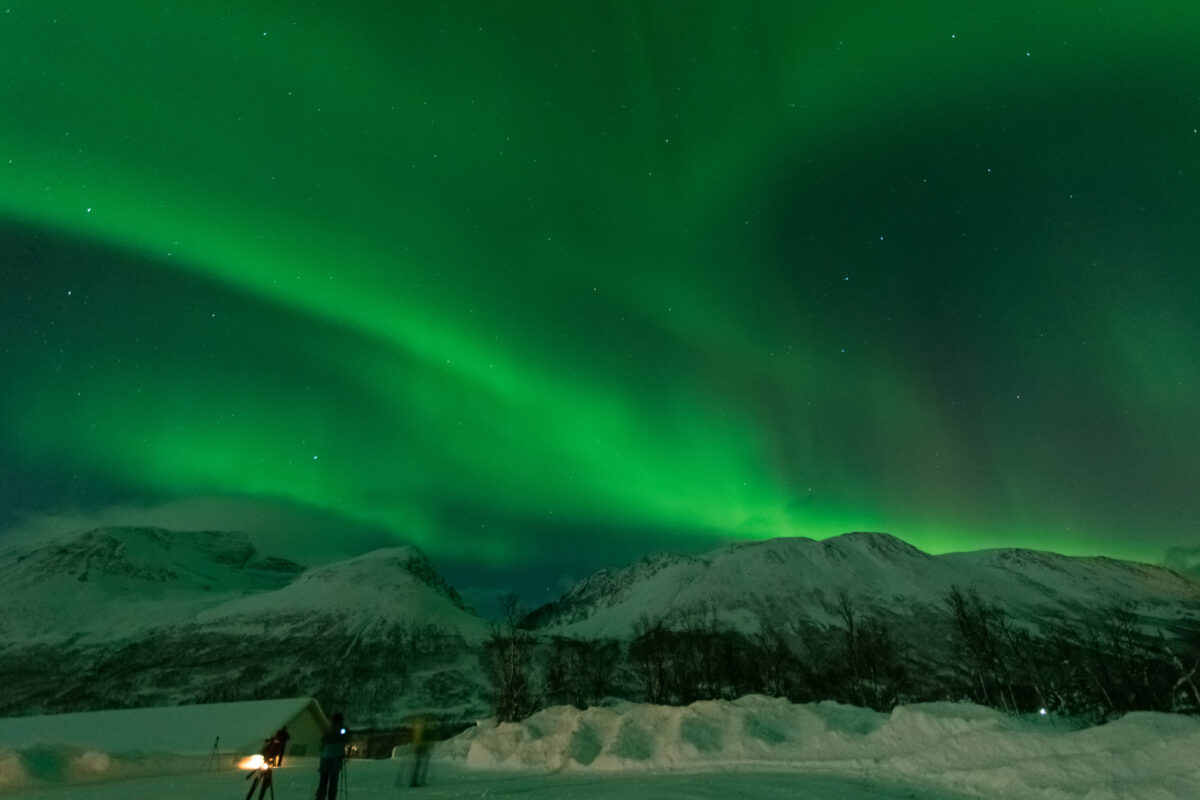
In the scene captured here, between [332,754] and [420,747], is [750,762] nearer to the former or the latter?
[420,747]

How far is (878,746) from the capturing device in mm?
30156

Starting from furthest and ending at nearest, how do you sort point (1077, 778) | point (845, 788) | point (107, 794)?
point (107, 794) < point (845, 788) < point (1077, 778)

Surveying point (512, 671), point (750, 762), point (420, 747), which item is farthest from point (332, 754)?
point (512, 671)

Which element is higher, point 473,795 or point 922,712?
point 922,712

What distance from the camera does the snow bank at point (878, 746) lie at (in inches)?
728

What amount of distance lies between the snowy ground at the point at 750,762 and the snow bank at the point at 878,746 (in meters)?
0.07

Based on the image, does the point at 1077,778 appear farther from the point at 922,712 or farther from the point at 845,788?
the point at 922,712

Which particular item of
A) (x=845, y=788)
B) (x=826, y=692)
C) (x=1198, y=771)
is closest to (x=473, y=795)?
(x=845, y=788)

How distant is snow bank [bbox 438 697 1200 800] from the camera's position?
18.5 m

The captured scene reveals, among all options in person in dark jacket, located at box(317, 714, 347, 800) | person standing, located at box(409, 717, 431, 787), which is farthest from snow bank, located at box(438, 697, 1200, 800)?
person in dark jacket, located at box(317, 714, 347, 800)

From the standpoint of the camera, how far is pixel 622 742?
34.7 metres

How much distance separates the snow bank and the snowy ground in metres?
0.07

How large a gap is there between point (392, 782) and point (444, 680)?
154868 mm

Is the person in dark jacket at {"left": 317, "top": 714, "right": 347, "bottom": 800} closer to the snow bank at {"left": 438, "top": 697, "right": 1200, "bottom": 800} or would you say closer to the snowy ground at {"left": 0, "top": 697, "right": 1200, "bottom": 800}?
the snowy ground at {"left": 0, "top": 697, "right": 1200, "bottom": 800}
